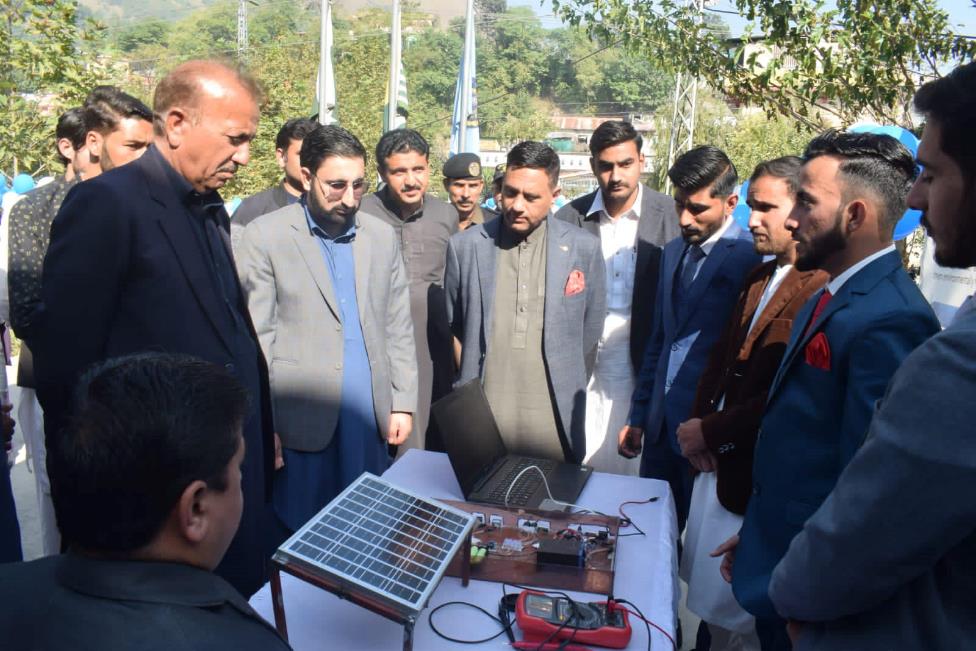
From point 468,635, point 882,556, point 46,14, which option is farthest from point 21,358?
point 46,14

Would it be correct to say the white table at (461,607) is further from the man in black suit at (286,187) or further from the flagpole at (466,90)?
the flagpole at (466,90)

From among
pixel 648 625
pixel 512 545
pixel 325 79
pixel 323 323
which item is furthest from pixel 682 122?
pixel 648 625

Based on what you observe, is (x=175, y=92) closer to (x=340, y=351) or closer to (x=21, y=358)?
(x=340, y=351)

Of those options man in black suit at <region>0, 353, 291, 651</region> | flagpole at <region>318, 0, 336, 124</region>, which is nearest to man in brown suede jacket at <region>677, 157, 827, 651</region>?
man in black suit at <region>0, 353, 291, 651</region>

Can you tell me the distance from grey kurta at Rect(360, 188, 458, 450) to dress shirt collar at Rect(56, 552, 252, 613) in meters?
3.12

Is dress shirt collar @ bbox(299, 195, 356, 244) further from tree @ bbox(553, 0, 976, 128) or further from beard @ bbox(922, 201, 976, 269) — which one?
tree @ bbox(553, 0, 976, 128)

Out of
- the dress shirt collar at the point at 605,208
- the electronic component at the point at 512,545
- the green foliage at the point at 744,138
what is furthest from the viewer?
the green foliage at the point at 744,138

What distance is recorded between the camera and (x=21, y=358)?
3207 mm

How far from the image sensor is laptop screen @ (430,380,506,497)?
2234 mm

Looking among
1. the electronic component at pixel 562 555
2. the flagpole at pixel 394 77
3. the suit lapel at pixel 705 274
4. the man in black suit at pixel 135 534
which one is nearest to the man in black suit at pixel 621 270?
the suit lapel at pixel 705 274

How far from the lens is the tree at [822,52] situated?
16.8ft

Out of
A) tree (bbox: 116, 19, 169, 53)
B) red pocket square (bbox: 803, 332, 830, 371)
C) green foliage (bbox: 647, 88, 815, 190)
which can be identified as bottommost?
green foliage (bbox: 647, 88, 815, 190)

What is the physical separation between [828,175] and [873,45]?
12.9 feet

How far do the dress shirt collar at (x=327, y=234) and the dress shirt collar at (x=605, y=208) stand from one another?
124 centimetres
